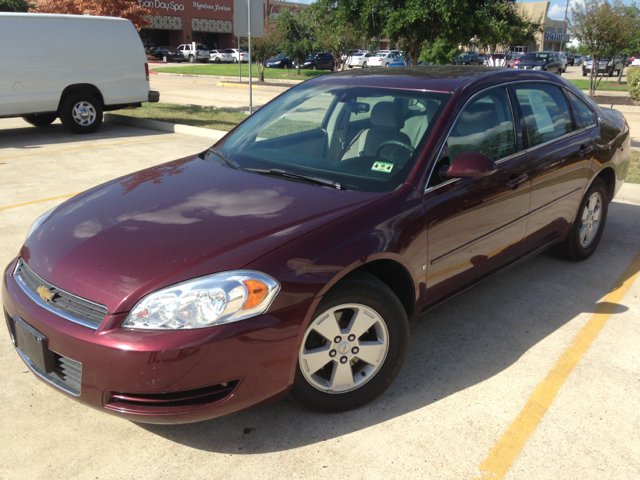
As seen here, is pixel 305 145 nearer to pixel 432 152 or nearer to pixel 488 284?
pixel 432 152

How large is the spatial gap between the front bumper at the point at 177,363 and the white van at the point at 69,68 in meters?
9.48

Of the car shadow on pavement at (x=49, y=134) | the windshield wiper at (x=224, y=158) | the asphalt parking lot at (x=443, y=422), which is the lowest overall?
the asphalt parking lot at (x=443, y=422)

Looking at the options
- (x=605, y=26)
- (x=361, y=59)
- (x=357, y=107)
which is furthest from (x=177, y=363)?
(x=361, y=59)

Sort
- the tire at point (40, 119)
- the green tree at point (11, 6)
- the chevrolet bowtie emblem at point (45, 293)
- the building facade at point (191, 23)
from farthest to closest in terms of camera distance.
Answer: the building facade at point (191, 23) → the green tree at point (11, 6) → the tire at point (40, 119) → the chevrolet bowtie emblem at point (45, 293)

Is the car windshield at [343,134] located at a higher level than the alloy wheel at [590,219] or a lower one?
higher

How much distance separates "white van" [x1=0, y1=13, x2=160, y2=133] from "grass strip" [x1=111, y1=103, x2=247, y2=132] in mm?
1048

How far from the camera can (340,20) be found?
33.0 feet

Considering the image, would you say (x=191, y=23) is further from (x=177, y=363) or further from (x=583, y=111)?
A: (x=177, y=363)

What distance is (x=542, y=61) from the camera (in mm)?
34656

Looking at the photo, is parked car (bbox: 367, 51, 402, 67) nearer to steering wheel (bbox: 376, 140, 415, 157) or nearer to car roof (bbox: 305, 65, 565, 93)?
car roof (bbox: 305, 65, 565, 93)

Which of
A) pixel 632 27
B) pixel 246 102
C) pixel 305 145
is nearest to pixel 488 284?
pixel 305 145

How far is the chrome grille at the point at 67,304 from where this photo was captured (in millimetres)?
2361

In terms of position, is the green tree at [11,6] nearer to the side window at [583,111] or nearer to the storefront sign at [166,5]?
the storefront sign at [166,5]

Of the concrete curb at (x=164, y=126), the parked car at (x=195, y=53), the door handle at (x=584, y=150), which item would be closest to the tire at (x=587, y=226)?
the door handle at (x=584, y=150)
